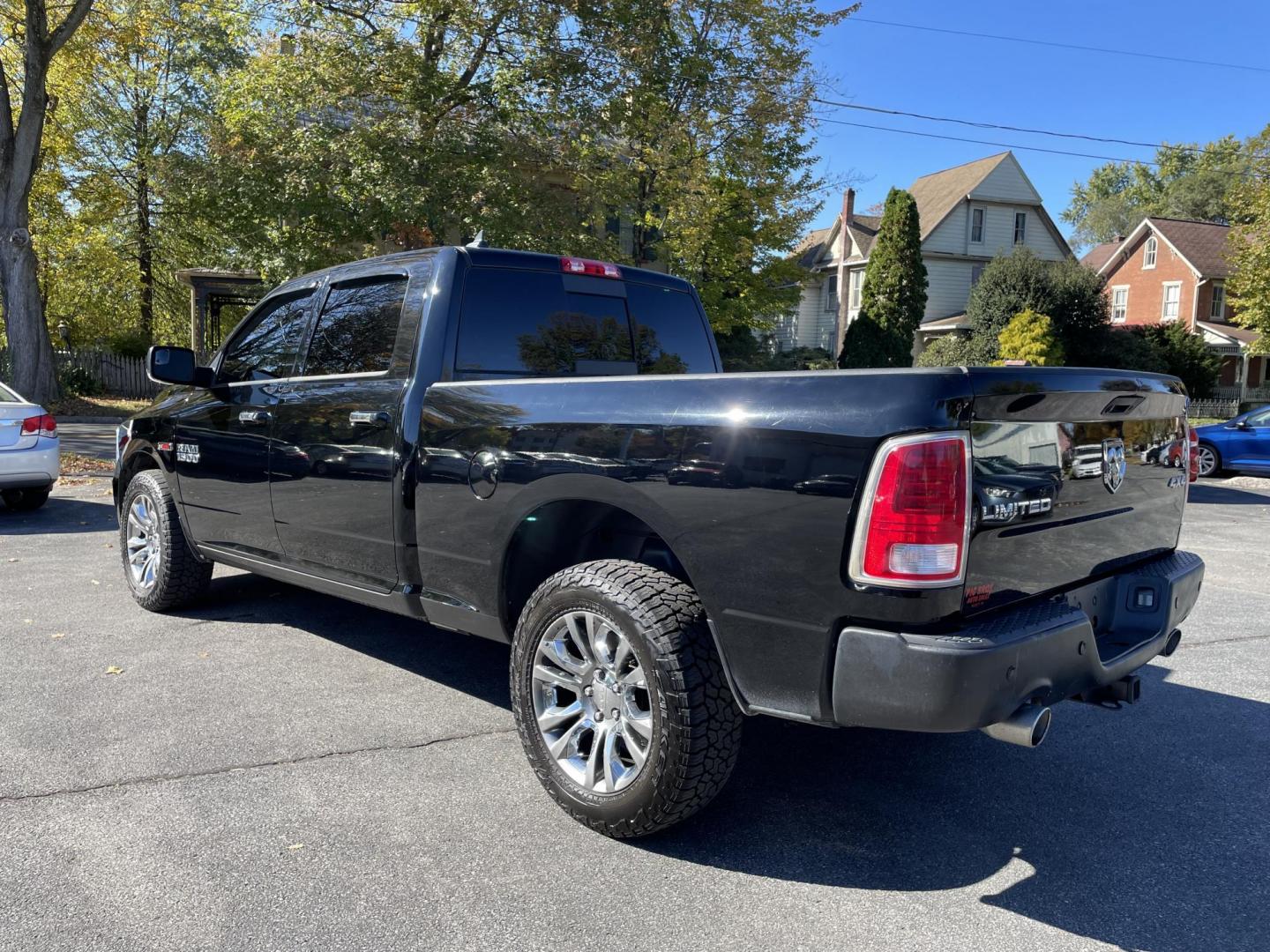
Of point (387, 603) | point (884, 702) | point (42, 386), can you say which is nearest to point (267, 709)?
point (387, 603)

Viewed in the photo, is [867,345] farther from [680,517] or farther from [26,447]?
[680,517]

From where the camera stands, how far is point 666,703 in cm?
292

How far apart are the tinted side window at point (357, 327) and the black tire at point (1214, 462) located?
16.8m

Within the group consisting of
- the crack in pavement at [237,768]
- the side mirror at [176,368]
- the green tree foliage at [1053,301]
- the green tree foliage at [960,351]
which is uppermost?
the green tree foliage at [1053,301]

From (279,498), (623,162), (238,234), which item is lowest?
(279,498)

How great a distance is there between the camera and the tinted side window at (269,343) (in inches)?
191

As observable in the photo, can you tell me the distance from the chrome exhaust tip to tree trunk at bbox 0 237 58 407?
1819 cm

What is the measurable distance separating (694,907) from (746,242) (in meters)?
17.3

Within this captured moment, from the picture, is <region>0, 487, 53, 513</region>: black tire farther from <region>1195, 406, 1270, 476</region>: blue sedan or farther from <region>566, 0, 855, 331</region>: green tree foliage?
<region>1195, 406, 1270, 476</region>: blue sedan

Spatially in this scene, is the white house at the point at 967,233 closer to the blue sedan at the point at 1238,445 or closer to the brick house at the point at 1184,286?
the brick house at the point at 1184,286

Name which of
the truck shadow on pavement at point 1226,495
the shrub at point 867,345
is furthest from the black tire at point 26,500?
the shrub at point 867,345

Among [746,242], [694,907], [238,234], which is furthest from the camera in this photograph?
[746,242]

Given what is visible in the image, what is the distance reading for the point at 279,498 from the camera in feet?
15.4

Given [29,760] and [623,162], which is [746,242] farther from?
[29,760]
